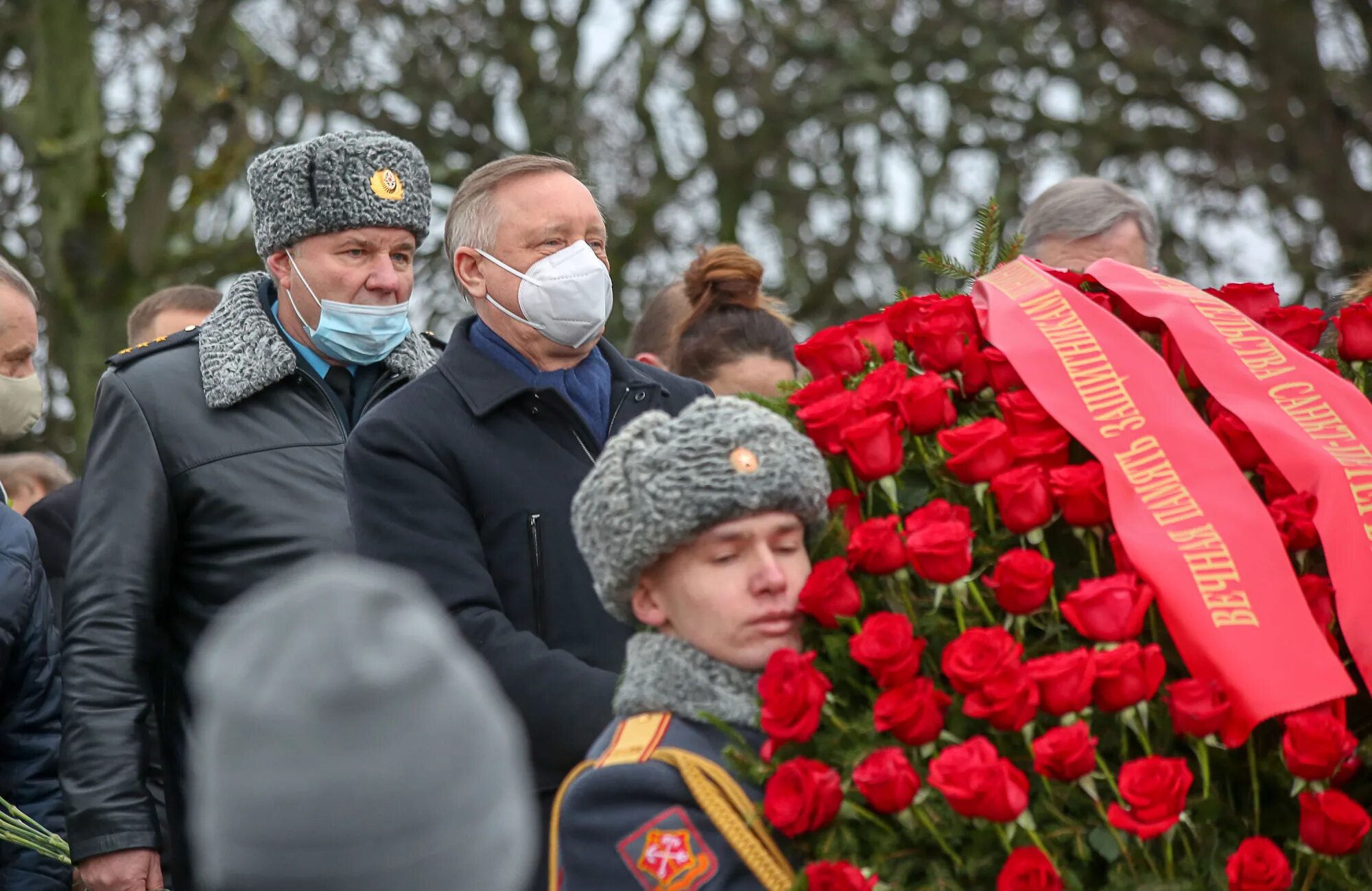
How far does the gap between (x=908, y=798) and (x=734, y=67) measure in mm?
11612

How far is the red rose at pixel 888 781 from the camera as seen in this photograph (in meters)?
2.22

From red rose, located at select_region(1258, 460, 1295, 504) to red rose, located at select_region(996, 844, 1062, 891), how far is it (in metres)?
0.70

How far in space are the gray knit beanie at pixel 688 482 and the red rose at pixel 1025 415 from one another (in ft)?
0.91

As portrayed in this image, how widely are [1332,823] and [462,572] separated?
1.50 m

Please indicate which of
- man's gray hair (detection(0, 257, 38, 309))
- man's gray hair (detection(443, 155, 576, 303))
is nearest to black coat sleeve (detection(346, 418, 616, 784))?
man's gray hair (detection(443, 155, 576, 303))

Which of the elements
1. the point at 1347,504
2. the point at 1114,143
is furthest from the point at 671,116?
the point at 1347,504

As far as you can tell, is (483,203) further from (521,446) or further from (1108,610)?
(1108,610)

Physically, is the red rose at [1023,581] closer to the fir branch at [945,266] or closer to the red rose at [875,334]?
the red rose at [875,334]

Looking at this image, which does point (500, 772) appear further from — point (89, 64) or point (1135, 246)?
point (89, 64)

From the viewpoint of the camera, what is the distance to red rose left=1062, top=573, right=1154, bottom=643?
90.2 inches

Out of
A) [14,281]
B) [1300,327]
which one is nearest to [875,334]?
[1300,327]

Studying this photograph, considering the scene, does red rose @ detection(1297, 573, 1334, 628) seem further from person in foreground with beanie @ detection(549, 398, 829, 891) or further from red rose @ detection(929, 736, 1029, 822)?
person in foreground with beanie @ detection(549, 398, 829, 891)

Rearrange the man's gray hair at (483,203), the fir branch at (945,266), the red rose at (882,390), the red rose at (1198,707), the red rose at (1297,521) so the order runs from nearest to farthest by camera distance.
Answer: the red rose at (1198,707) < the red rose at (1297,521) < the red rose at (882,390) < the fir branch at (945,266) < the man's gray hair at (483,203)

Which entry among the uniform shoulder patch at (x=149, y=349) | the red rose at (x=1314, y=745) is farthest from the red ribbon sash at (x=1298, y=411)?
the uniform shoulder patch at (x=149, y=349)
